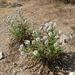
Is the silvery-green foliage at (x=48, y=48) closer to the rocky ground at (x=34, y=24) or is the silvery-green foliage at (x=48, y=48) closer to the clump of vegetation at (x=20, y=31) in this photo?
the rocky ground at (x=34, y=24)

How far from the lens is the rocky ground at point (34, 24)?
5.20 metres

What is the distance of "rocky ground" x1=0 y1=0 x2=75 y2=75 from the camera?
17.0 feet

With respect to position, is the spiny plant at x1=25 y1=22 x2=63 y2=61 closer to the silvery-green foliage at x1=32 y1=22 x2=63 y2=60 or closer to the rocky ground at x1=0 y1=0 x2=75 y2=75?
the silvery-green foliage at x1=32 y1=22 x2=63 y2=60

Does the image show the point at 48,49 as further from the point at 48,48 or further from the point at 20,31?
the point at 20,31

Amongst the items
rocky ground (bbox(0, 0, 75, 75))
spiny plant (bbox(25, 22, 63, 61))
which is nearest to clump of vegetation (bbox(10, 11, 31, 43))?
rocky ground (bbox(0, 0, 75, 75))

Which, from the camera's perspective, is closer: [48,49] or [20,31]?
[48,49]

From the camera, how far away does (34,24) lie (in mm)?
6938

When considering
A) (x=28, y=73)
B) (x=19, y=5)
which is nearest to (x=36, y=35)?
(x=28, y=73)

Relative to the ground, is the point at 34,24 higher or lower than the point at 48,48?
lower

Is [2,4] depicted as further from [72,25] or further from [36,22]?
[72,25]

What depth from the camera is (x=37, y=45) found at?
514 centimetres

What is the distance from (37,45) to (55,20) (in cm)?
215

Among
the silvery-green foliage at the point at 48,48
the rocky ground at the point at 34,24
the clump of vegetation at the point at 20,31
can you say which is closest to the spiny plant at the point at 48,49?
the silvery-green foliage at the point at 48,48

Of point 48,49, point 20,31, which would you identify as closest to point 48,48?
point 48,49
